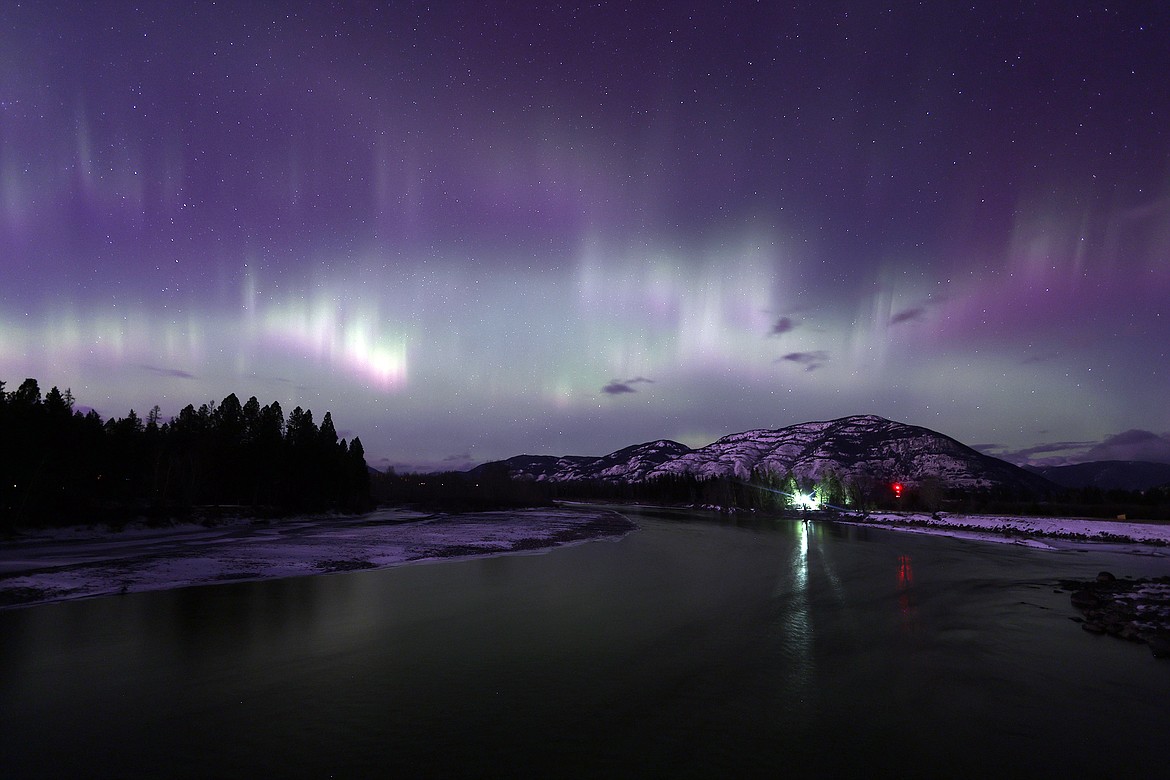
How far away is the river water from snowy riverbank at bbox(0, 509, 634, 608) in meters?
3.92

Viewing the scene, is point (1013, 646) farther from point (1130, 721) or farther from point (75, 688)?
point (75, 688)

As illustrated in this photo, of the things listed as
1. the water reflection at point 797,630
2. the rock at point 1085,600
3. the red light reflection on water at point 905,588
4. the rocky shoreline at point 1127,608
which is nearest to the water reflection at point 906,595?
the red light reflection on water at point 905,588

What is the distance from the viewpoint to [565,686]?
15.1 metres

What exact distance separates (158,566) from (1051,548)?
258ft

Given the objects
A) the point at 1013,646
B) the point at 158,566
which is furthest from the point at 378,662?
the point at 158,566

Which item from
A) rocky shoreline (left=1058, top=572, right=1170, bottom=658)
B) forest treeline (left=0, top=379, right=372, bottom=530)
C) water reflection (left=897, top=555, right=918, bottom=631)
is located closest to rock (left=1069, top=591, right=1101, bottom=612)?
rocky shoreline (left=1058, top=572, right=1170, bottom=658)

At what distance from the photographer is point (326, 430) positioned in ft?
436

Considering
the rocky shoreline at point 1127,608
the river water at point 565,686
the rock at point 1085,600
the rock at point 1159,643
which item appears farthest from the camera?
the rock at point 1085,600

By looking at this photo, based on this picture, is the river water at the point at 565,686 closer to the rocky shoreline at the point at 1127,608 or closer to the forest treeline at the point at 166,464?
the rocky shoreline at the point at 1127,608

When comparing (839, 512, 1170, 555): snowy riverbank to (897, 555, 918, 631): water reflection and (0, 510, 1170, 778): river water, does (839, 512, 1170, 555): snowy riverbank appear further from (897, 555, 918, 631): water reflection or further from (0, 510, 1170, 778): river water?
(0, 510, 1170, 778): river water

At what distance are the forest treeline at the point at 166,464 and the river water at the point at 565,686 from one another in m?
54.0

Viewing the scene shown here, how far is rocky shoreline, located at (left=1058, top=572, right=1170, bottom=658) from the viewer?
2031cm

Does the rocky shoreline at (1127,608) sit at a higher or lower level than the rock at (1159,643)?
lower

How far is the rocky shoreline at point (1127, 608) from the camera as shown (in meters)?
20.3
